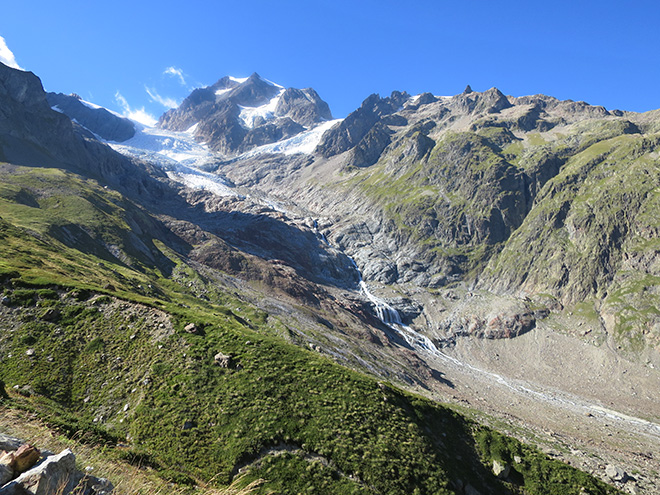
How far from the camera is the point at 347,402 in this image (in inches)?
873

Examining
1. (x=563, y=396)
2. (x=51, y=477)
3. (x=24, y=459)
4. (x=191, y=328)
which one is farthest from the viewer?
(x=563, y=396)

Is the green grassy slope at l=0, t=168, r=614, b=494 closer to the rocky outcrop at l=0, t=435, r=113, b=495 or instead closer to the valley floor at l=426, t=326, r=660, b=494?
the rocky outcrop at l=0, t=435, r=113, b=495

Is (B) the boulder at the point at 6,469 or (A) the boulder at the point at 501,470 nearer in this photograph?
(B) the boulder at the point at 6,469

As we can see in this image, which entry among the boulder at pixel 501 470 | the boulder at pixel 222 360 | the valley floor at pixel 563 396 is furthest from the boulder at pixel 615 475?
the boulder at pixel 222 360

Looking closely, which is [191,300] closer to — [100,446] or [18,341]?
[18,341]

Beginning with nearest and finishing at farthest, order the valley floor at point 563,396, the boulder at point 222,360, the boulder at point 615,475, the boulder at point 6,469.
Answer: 1. the boulder at point 6,469
2. the boulder at point 222,360
3. the boulder at point 615,475
4. the valley floor at point 563,396

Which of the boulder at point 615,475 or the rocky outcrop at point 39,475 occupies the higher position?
the rocky outcrop at point 39,475

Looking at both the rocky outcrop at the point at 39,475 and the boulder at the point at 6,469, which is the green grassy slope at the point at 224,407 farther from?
the boulder at the point at 6,469

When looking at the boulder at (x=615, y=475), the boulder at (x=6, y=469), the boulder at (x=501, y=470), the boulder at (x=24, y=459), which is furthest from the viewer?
the boulder at (x=615, y=475)

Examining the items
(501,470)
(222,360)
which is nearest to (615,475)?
(501,470)

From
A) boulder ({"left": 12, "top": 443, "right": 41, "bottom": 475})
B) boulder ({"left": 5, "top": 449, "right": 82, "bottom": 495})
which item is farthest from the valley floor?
boulder ({"left": 12, "top": 443, "right": 41, "bottom": 475})

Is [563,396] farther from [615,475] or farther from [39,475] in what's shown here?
[39,475]

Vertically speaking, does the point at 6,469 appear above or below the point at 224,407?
above

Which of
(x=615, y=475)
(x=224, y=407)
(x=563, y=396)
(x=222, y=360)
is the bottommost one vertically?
(x=563, y=396)
